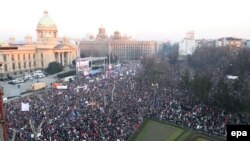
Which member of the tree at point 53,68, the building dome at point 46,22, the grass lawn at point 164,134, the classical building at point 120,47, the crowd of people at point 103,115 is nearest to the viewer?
the crowd of people at point 103,115

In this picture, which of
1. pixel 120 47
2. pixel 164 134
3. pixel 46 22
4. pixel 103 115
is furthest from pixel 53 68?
pixel 120 47

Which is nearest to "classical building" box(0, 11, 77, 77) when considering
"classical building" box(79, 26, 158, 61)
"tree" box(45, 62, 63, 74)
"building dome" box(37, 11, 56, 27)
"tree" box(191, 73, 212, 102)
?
"building dome" box(37, 11, 56, 27)

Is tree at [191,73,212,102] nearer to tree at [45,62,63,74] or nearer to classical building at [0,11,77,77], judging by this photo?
tree at [45,62,63,74]

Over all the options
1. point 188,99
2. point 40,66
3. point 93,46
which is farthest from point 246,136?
point 93,46

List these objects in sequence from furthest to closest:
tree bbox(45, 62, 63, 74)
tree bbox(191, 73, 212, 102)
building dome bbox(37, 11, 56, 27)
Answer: building dome bbox(37, 11, 56, 27) < tree bbox(45, 62, 63, 74) < tree bbox(191, 73, 212, 102)

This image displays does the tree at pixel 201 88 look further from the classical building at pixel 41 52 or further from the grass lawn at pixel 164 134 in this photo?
the classical building at pixel 41 52

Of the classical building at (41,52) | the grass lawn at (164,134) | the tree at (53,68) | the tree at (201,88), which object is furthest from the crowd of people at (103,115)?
the classical building at (41,52)

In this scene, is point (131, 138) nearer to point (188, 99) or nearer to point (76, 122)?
point (76, 122)
